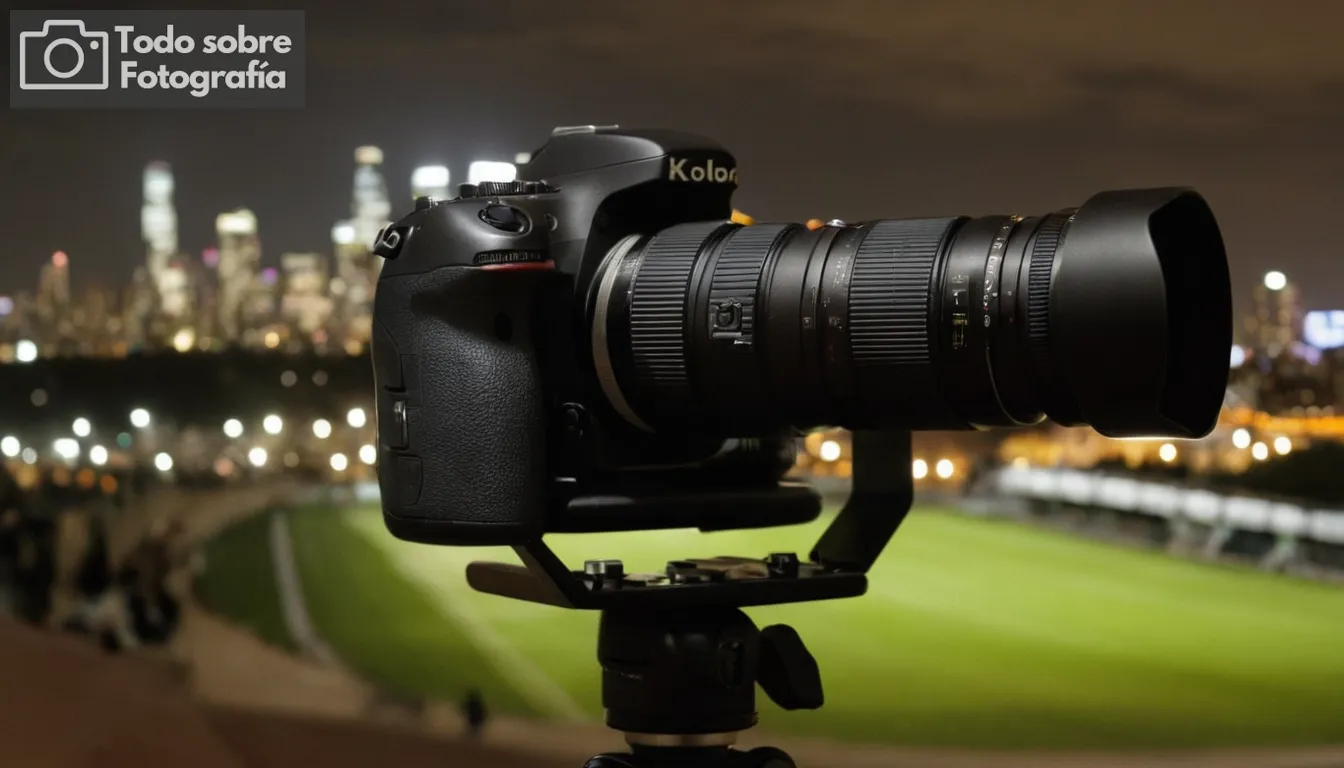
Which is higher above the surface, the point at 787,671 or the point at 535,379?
the point at 535,379

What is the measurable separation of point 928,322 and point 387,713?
3272 mm

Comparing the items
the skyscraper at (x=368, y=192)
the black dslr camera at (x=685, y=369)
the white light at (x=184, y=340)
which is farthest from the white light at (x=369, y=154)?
the black dslr camera at (x=685, y=369)

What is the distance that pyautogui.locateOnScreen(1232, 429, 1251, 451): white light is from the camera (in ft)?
14.0

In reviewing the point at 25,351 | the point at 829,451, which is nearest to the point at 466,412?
the point at 829,451

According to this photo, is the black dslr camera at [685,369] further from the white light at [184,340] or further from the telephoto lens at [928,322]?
the white light at [184,340]

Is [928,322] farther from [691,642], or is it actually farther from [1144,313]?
[691,642]

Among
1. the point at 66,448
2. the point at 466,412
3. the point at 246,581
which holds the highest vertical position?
the point at 466,412

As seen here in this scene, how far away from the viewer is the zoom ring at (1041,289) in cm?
106

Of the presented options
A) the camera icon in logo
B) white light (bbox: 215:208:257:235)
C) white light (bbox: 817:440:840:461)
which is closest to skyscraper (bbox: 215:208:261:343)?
white light (bbox: 215:208:257:235)

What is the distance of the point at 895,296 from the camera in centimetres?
114

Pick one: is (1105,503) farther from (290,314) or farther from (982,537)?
(290,314)

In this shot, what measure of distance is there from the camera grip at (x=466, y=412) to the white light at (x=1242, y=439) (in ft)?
11.4

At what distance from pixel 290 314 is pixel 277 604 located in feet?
2.97

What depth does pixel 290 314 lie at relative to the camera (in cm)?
475
